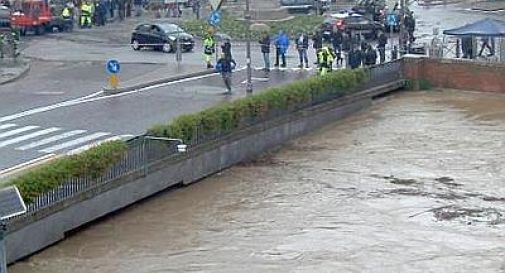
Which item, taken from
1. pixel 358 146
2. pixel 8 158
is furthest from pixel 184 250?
pixel 358 146

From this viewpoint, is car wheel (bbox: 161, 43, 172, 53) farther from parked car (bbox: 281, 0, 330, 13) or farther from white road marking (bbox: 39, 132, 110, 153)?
white road marking (bbox: 39, 132, 110, 153)

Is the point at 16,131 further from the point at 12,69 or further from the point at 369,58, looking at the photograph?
the point at 369,58

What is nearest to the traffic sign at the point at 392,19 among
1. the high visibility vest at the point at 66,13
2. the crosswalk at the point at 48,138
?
the high visibility vest at the point at 66,13

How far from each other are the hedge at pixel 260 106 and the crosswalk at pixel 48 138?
2.13 metres

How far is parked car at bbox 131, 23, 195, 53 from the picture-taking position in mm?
52000

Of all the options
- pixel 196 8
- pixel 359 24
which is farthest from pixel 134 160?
pixel 196 8

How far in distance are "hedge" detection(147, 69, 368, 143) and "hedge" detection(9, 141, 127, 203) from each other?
8.28ft

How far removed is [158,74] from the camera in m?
44.6

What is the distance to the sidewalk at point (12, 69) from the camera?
44031 mm

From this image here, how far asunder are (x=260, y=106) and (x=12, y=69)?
14.6 m

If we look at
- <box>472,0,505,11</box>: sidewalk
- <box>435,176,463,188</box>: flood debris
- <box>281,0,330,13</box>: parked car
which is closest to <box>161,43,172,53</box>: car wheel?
<box>281,0,330,13</box>: parked car

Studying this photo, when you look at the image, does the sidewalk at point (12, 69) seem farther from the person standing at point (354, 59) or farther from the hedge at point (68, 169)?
the hedge at point (68, 169)

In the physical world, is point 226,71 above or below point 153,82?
above

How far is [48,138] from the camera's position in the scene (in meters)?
33.6
